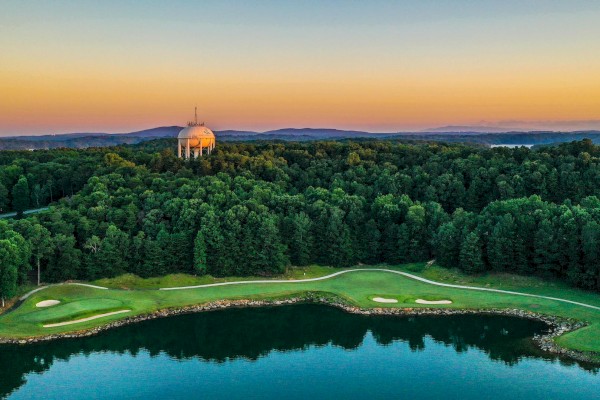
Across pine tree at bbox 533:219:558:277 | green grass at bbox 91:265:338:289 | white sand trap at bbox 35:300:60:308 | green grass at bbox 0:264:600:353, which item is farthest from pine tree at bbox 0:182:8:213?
pine tree at bbox 533:219:558:277

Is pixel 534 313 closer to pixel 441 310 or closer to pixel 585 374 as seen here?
pixel 441 310

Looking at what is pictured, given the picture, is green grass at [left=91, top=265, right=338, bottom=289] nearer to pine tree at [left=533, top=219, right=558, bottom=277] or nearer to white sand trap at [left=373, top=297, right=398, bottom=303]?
white sand trap at [left=373, top=297, right=398, bottom=303]

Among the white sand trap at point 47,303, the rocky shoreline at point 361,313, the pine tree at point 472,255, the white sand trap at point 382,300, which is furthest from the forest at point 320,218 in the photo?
the white sand trap at point 382,300

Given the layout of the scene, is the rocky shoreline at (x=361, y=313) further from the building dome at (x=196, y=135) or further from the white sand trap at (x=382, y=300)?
the building dome at (x=196, y=135)

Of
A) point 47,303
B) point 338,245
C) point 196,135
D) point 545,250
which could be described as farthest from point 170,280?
point 196,135

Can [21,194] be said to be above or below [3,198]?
above

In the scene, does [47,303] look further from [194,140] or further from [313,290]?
[194,140]

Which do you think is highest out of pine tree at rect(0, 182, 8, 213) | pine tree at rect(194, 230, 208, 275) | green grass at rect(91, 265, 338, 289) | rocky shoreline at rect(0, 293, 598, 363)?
pine tree at rect(0, 182, 8, 213)
